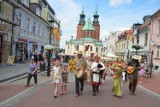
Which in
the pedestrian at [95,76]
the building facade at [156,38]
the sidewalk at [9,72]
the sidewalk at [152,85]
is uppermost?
the building facade at [156,38]

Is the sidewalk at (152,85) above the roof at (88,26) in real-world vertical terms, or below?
below

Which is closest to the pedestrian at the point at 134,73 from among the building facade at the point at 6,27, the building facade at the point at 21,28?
the building facade at the point at 21,28

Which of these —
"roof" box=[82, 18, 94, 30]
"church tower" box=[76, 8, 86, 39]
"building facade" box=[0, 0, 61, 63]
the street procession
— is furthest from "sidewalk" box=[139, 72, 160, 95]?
"church tower" box=[76, 8, 86, 39]

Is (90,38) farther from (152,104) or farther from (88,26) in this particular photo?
(152,104)

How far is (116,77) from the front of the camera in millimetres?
9922

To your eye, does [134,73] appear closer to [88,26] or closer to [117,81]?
[117,81]

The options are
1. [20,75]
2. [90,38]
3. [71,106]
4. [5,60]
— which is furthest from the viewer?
[90,38]

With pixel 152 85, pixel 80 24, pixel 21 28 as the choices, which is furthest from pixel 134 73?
pixel 80 24

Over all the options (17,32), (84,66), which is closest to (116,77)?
(84,66)

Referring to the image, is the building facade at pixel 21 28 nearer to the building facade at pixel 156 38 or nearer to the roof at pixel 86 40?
the building facade at pixel 156 38

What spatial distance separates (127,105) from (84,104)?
145 cm

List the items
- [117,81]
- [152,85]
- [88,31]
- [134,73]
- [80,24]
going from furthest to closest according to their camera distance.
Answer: [80,24]
[88,31]
[152,85]
[134,73]
[117,81]

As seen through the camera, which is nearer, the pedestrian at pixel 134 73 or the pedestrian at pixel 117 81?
the pedestrian at pixel 117 81

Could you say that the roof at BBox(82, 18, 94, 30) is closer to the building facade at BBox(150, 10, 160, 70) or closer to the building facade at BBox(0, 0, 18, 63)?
the building facade at BBox(150, 10, 160, 70)
